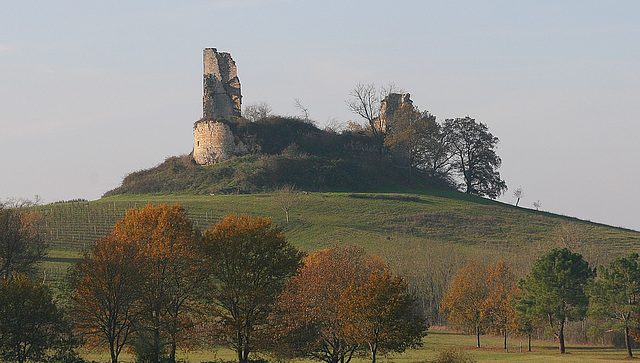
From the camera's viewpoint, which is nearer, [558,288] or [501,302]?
[558,288]

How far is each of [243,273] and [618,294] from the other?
24600mm

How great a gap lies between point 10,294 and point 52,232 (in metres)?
38.6

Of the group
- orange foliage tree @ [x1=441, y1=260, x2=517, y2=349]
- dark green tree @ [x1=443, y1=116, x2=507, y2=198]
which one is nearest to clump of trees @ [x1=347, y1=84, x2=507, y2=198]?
dark green tree @ [x1=443, y1=116, x2=507, y2=198]

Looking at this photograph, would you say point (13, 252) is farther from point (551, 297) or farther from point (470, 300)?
point (551, 297)

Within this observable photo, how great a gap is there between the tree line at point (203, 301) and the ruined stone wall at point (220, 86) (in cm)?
6787

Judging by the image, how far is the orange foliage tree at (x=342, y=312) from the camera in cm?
3588

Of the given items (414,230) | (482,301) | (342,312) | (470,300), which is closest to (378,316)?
(342,312)

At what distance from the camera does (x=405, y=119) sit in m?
109

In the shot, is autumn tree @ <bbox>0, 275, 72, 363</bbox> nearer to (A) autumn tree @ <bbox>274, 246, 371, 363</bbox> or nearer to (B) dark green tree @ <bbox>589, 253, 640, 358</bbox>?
(A) autumn tree @ <bbox>274, 246, 371, 363</bbox>

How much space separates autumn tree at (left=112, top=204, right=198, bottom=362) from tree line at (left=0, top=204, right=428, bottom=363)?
61mm

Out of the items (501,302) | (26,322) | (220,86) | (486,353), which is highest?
(220,86)

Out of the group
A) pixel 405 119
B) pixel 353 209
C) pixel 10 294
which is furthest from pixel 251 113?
pixel 10 294

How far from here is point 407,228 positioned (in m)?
79.6

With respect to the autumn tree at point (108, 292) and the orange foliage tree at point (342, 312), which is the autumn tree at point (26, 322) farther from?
the orange foliage tree at point (342, 312)
